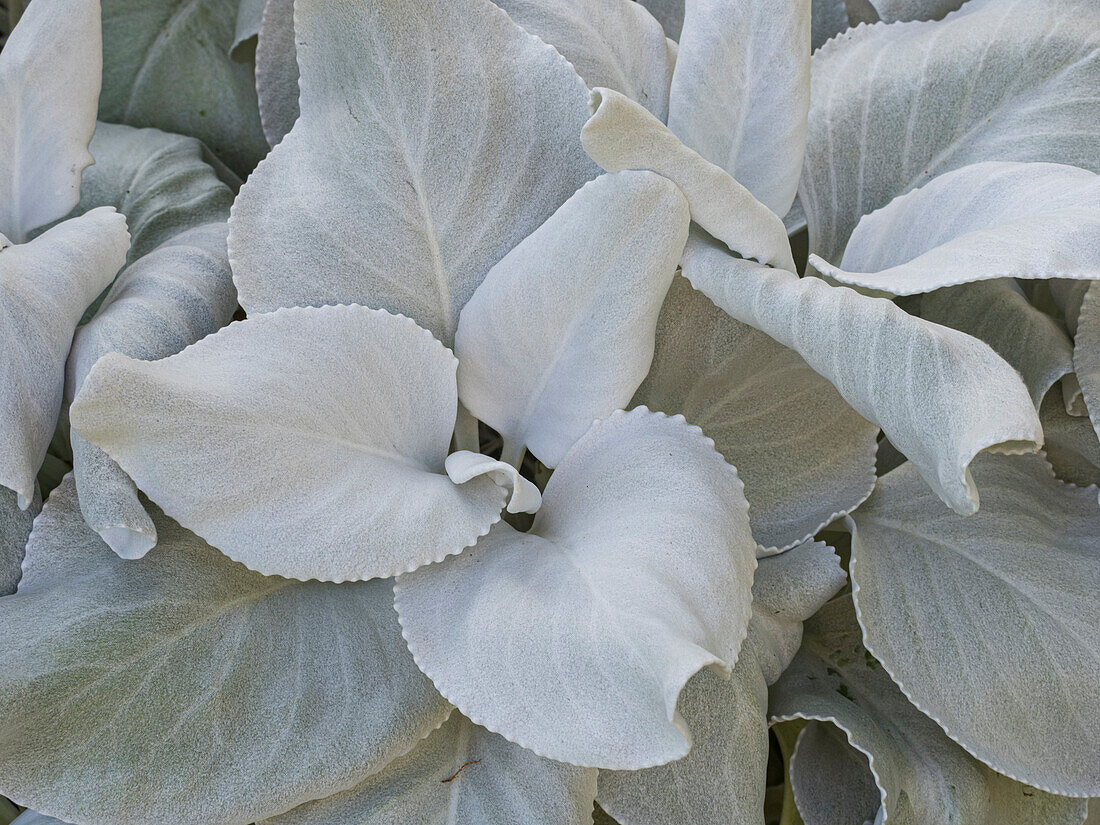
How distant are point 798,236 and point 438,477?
0.30 m

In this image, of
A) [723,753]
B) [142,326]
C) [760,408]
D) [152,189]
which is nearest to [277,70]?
[152,189]

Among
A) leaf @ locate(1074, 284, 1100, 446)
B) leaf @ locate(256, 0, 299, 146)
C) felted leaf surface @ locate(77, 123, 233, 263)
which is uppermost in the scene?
leaf @ locate(256, 0, 299, 146)

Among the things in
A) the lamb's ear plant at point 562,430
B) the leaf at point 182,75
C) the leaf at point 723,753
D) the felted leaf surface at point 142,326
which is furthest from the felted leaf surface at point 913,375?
the leaf at point 182,75

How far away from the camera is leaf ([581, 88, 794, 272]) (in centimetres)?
37

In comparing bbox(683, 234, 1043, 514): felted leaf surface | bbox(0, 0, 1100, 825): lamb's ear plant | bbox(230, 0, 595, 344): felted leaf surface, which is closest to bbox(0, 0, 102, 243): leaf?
bbox(0, 0, 1100, 825): lamb's ear plant

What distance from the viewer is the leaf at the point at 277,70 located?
21.5 inches

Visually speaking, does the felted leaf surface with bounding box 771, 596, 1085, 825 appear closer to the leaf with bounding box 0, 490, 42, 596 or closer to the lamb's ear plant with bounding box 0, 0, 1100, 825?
the lamb's ear plant with bounding box 0, 0, 1100, 825

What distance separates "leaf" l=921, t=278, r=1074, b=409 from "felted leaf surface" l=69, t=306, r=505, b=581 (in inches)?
11.2

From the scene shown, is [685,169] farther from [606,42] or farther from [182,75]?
[182,75]

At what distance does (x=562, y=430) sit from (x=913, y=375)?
159 millimetres

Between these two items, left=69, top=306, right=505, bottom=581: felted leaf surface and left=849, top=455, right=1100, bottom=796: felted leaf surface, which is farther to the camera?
left=849, top=455, right=1100, bottom=796: felted leaf surface

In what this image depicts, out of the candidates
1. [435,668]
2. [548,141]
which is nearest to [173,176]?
[548,141]

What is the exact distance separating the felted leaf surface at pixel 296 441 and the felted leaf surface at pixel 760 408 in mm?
127

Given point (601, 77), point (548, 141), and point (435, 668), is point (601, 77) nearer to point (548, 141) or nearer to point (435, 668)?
point (548, 141)
